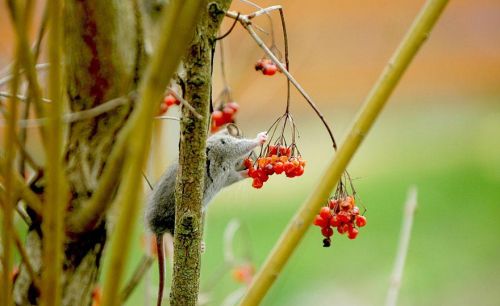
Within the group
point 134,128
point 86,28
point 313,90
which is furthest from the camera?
point 313,90

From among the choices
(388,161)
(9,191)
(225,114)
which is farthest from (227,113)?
(388,161)

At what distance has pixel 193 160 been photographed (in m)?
0.73

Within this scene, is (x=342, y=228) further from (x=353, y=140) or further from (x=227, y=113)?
(x=353, y=140)

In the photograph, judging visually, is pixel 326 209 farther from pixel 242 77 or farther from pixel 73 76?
A: pixel 242 77

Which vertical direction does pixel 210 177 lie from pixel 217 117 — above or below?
below

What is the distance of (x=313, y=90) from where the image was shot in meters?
4.69

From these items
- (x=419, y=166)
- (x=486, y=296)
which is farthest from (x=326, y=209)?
(x=419, y=166)

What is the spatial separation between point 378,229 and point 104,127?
2.84 metres

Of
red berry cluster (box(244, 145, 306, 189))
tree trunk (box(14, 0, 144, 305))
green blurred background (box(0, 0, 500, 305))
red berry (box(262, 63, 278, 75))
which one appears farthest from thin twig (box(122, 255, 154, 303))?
green blurred background (box(0, 0, 500, 305))

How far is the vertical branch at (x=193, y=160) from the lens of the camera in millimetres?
708

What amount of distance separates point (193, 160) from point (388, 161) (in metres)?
3.56

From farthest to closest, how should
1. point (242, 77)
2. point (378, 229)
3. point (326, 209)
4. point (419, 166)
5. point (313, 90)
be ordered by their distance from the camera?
point (313, 90), point (419, 166), point (378, 229), point (242, 77), point (326, 209)

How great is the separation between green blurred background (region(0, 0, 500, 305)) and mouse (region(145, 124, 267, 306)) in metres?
0.51

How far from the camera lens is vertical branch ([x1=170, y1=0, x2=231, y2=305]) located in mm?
708
